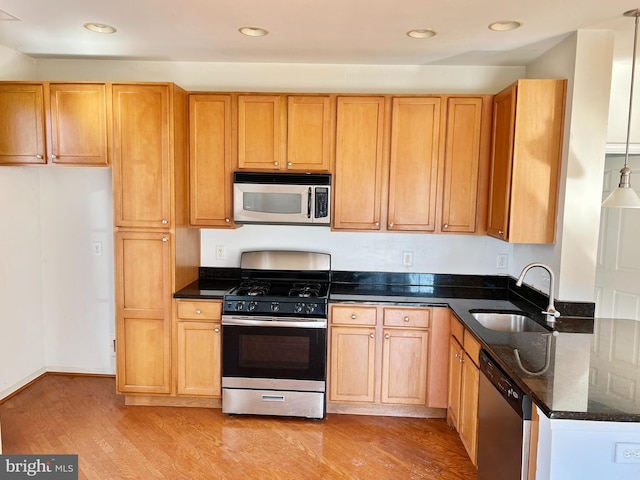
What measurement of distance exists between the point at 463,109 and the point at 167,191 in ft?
7.21

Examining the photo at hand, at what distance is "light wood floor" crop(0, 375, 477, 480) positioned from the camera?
257cm

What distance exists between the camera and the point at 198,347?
320 cm

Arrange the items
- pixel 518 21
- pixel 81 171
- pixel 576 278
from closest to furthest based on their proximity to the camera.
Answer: pixel 518 21 < pixel 576 278 < pixel 81 171

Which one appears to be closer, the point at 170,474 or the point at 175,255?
the point at 170,474

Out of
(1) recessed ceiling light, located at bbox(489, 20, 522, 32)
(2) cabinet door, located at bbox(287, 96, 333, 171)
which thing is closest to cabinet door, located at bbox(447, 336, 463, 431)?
(2) cabinet door, located at bbox(287, 96, 333, 171)

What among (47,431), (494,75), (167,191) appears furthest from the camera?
(494,75)

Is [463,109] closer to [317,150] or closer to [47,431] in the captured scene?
[317,150]

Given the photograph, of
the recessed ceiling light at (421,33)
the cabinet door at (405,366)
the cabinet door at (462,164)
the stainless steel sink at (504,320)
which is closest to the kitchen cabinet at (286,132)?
the recessed ceiling light at (421,33)

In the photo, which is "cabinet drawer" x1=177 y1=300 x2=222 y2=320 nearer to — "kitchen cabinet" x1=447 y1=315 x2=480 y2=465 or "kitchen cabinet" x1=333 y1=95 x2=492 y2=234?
"kitchen cabinet" x1=333 y1=95 x2=492 y2=234

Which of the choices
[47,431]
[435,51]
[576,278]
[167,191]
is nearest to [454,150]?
[435,51]

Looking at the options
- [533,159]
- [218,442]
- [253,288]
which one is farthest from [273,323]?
[533,159]

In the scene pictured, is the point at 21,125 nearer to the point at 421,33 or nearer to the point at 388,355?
the point at 421,33

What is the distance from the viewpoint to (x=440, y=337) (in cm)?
310

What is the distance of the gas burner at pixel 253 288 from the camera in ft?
10.6
